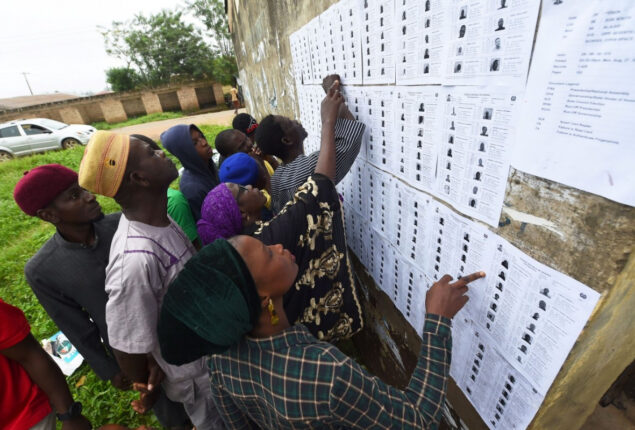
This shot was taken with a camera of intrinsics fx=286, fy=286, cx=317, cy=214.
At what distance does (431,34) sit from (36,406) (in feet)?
7.35

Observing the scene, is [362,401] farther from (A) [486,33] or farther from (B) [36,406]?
(B) [36,406]

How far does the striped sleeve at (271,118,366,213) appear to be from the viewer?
142cm

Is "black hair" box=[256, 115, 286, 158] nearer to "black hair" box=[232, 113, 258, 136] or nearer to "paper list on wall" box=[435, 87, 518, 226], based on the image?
"paper list on wall" box=[435, 87, 518, 226]

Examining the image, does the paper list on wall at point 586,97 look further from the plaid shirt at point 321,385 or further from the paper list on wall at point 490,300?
the plaid shirt at point 321,385

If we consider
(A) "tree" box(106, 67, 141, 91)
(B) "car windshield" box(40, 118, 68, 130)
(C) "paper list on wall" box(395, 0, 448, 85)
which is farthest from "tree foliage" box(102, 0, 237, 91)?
(C) "paper list on wall" box(395, 0, 448, 85)

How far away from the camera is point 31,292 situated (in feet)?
13.1

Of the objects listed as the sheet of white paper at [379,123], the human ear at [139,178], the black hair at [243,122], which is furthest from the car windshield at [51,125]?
the sheet of white paper at [379,123]

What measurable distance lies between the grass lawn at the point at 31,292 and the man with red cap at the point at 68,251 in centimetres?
133

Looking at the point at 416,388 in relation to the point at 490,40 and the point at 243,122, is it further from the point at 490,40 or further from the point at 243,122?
the point at 243,122

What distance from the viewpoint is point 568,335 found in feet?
2.26

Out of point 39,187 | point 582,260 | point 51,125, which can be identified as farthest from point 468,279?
point 51,125

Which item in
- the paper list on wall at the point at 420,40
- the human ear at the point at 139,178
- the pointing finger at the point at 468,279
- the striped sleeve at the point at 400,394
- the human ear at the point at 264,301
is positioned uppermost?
the paper list on wall at the point at 420,40

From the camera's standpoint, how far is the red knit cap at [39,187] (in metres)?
1.34

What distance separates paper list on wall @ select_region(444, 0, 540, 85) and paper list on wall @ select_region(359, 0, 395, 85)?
31 centimetres
